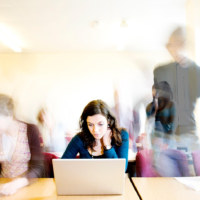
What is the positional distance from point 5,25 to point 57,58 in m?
0.55

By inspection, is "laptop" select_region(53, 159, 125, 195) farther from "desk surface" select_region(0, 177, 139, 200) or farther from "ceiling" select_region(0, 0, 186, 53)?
"ceiling" select_region(0, 0, 186, 53)

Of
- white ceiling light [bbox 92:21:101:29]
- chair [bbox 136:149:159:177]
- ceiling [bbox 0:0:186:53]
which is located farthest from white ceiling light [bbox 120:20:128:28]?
chair [bbox 136:149:159:177]

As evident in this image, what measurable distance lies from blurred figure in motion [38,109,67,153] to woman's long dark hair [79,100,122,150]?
21cm

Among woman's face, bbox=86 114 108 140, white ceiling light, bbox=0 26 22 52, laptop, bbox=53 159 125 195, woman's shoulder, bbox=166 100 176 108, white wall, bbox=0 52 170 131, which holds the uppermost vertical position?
white ceiling light, bbox=0 26 22 52

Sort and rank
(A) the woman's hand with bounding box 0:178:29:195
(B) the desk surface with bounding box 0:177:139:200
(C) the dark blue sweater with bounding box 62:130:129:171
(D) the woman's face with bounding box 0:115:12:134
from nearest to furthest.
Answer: (B) the desk surface with bounding box 0:177:139:200
(A) the woman's hand with bounding box 0:178:29:195
(C) the dark blue sweater with bounding box 62:130:129:171
(D) the woman's face with bounding box 0:115:12:134

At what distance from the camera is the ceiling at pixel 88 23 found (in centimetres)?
148

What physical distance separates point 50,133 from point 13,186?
48 cm

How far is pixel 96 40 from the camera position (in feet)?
5.40

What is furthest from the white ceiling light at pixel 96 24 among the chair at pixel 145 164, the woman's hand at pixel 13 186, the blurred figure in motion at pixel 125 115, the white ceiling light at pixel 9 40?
the woman's hand at pixel 13 186

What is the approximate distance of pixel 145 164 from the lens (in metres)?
1.59

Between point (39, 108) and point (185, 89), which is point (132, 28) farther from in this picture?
point (39, 108)

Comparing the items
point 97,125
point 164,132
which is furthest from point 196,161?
point 97,125

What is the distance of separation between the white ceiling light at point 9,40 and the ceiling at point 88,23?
4 cm

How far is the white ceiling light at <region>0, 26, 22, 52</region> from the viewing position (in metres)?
1.60
